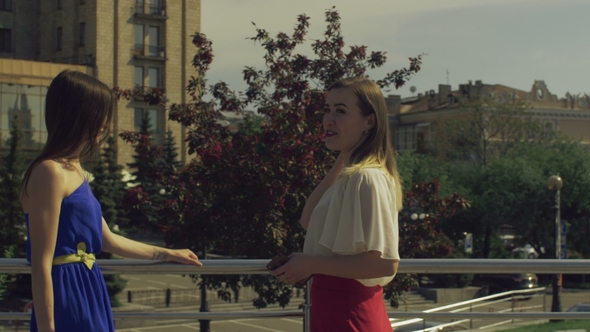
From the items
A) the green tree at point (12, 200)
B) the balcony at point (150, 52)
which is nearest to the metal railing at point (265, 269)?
the green tree at point (12, 200)

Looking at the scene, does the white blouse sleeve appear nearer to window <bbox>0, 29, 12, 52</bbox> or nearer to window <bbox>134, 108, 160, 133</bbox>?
window <bbox>134, 108, 160, 133</bbox>

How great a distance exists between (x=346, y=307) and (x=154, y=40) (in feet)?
211

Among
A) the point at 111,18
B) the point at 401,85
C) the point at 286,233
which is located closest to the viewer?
the point at 286,233

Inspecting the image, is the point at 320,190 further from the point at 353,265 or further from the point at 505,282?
the point at 505,282

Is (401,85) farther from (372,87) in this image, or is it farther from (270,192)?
(372,87)

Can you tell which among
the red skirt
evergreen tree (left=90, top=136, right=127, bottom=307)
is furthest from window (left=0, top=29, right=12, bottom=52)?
the red skirt

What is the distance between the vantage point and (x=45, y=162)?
9.36 ft

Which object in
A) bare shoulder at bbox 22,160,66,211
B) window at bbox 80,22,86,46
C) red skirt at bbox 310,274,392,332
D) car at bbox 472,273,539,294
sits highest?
window at bbox 80,22,86,46

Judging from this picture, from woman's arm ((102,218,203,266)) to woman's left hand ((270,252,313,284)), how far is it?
622mm

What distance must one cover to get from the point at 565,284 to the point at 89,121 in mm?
44014

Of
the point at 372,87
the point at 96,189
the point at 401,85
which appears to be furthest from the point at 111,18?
the point at 372,87

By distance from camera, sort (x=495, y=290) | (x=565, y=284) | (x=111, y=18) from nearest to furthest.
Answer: (x=495, y=290) < (x=565, y=284) < (x=111, y=18)

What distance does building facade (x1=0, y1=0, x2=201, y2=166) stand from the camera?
6238cm

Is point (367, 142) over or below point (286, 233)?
over
